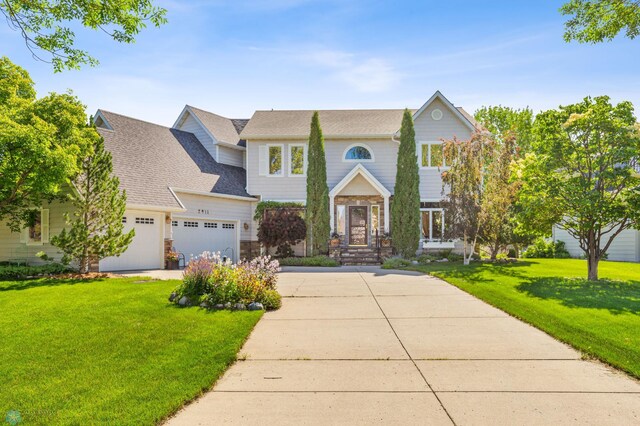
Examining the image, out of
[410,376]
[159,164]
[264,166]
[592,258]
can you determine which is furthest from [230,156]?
[410,376]

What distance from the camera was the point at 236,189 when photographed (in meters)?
21.8

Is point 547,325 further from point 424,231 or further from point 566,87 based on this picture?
point 424,231

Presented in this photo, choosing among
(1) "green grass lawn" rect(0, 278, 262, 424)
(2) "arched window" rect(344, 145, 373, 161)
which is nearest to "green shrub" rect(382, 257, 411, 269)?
(2) "arched window" rect(344, 145, 373, 161)

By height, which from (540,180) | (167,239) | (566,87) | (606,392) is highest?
(566,87)

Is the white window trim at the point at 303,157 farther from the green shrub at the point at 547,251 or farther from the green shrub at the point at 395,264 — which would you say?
the green shrub at the point at 547,251

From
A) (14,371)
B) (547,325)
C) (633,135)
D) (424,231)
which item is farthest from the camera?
(424,231)

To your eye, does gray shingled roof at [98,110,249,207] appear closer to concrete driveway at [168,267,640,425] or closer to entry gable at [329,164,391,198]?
entry gable at [329,164,391,198]

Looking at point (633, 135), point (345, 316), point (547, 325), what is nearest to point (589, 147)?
point (633, 135)

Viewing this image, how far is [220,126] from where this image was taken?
80.6ft

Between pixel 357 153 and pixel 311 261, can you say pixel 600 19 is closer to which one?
pixel 357 153

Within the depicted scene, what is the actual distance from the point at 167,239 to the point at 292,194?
6.95 meters

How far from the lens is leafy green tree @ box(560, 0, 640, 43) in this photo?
1195 cm

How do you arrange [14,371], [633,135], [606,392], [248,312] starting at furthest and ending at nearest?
[633,135], [248,312], [14,371], [606,392]

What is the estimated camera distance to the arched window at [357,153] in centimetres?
2239
